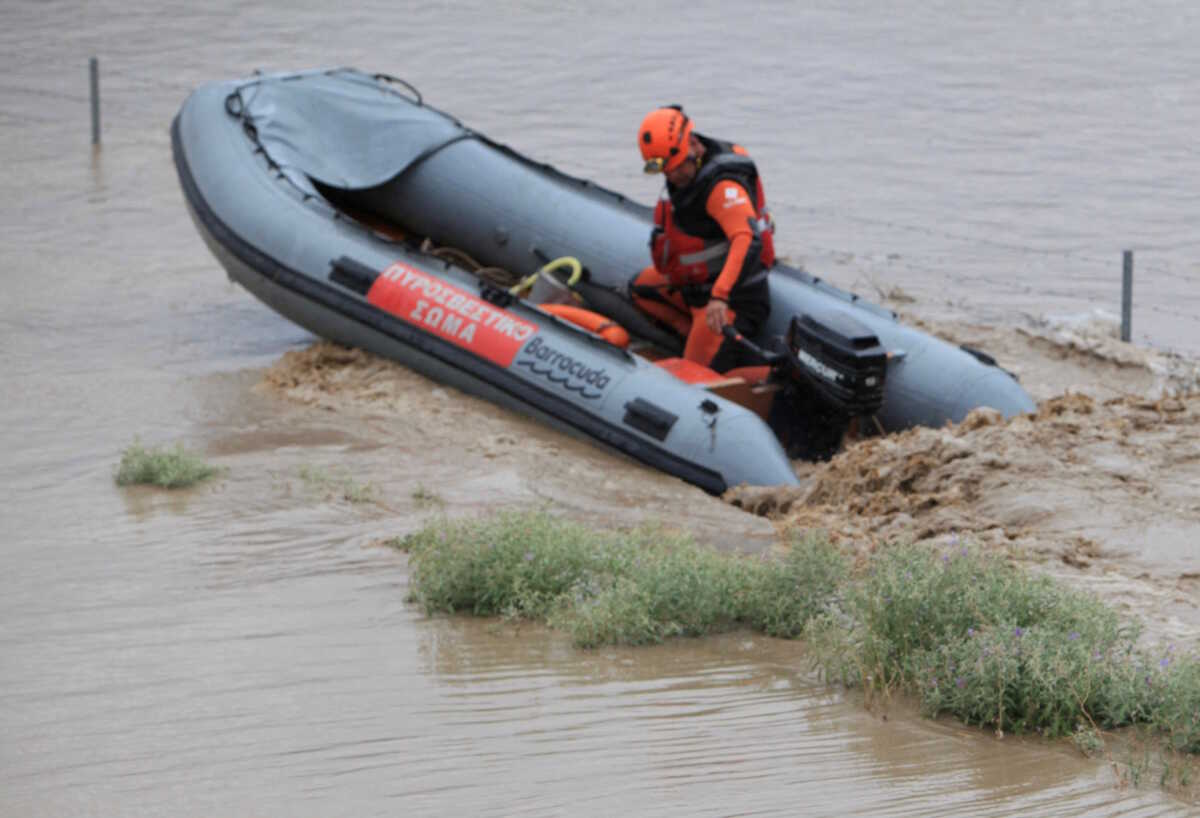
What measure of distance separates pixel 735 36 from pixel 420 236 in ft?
31.2

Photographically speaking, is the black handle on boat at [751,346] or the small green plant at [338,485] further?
the black handle on boat at [751,346]

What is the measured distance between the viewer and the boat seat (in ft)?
22.2

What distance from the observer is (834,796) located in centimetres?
293

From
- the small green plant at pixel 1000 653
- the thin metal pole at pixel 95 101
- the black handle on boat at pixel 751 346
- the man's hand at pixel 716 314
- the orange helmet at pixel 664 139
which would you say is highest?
the orange helmet at pixel 664 139

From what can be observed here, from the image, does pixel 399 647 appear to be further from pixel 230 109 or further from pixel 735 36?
pixel 735 36

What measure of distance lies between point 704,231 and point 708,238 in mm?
38

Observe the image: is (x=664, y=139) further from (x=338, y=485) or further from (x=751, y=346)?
(x=338, y=485)

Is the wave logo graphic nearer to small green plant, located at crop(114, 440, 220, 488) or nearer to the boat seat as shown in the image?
the boat seat

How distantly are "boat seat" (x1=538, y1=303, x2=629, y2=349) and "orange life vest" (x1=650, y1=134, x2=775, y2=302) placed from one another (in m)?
0.36

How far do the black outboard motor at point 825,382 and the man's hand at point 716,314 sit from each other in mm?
288

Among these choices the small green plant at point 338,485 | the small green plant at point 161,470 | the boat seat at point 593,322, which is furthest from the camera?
the boat seat at point 593,322

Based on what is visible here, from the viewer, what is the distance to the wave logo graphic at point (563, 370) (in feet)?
20.6

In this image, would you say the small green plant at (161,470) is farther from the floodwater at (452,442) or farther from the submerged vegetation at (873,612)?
the submerged vegetation at (873,612)

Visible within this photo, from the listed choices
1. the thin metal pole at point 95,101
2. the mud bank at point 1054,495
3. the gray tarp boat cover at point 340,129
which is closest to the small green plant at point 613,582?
the mud bank at point 1054,495
